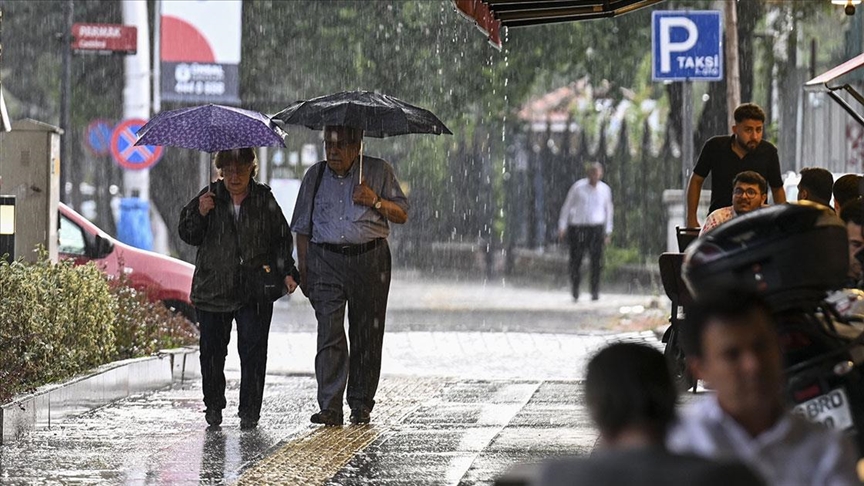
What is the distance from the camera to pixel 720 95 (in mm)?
23688

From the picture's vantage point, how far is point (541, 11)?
1088 centimetres

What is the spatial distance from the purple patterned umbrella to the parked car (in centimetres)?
510

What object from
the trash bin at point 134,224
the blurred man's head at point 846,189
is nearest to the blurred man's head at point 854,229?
the blurred man's head at point 846,189

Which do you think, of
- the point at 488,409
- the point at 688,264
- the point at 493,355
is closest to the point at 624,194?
the point at 493,355

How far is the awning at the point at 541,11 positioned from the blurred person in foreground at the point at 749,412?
6180mm

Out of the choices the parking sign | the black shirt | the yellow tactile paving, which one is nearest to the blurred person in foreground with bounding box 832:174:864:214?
the black shirt

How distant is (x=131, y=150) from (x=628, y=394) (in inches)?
875

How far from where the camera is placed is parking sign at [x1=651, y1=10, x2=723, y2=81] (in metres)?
16.9

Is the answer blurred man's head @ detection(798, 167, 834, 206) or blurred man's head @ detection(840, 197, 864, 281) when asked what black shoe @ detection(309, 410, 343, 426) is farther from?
blurred man's head @ detection(840, 197, 864, 281)

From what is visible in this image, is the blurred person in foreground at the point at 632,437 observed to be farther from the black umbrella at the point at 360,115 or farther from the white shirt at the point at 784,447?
the black umbrella at the point at 360,115

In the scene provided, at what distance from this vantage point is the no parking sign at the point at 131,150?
83.5 feet

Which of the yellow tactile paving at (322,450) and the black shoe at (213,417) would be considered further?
the black shoe at (213,417)

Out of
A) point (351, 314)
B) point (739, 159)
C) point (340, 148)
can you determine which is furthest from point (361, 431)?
point (739, 159)

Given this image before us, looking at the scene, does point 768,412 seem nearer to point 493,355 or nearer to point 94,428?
point 94,428
